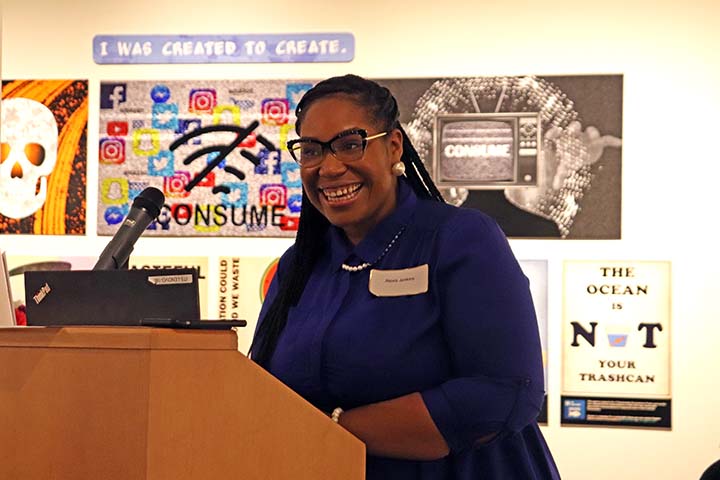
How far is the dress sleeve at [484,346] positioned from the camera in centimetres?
143

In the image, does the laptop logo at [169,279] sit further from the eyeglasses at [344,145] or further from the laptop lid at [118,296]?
the eyeglasses at [344,145]

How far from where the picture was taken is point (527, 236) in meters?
3.46

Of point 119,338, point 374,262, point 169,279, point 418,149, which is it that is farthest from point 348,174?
point 418,149

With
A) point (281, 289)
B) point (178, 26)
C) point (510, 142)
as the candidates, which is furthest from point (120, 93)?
point (281, 289)

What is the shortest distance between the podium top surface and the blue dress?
46 cm

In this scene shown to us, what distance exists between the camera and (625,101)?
11.3 ft

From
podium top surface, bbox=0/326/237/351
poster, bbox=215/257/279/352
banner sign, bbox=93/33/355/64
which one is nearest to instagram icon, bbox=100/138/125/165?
banner sign, bbox=93/33/355/64

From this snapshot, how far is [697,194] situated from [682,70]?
1.51 ft

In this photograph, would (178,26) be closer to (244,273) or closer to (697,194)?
(244,273)

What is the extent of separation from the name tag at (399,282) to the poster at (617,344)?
1.96 meters

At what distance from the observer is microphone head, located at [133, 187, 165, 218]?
148 centimetres

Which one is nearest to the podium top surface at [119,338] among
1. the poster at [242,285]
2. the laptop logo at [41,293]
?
the laptop logo at [41,293]

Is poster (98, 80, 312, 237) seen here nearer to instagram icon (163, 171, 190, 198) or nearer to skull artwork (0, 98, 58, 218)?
instagram icon (163, 171, 190, 198)

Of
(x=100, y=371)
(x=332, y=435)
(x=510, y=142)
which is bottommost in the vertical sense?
(x=332, y=435)
